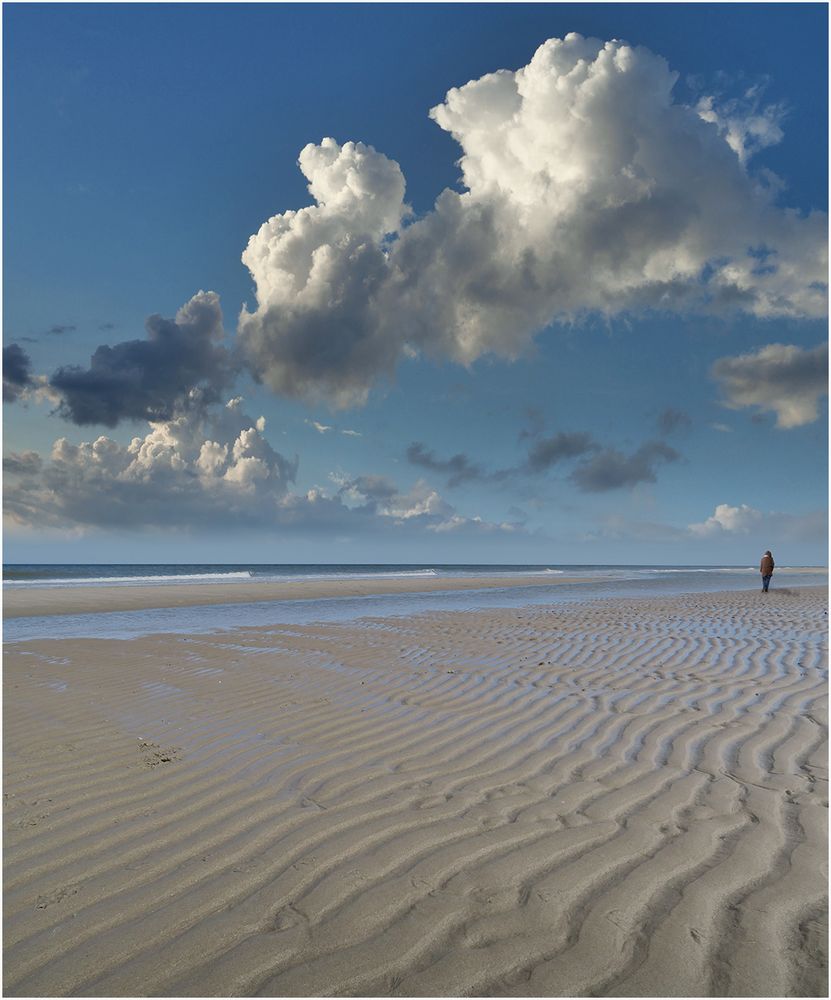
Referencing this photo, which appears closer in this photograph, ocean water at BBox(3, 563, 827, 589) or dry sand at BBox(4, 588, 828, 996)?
dry sand at BBox(4, 588, 828, 996)

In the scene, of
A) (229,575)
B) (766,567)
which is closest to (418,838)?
(766,567)

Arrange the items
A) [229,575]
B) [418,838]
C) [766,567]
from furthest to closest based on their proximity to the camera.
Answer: [229,575]
[766,567]
[418,838]

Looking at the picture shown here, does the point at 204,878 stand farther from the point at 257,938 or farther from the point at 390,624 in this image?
the point at 390,624

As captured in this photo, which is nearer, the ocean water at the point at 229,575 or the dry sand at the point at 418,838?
the dry sand at the point at 418,838

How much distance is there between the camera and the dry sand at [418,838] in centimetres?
300

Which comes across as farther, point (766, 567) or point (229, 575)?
point (229, 575)

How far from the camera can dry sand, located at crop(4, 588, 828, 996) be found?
9.84 ft

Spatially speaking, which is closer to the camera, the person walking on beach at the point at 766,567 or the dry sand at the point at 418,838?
the dry sand at the point at 418,838

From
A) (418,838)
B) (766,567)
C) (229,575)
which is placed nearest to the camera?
(418,838)

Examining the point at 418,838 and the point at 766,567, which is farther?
the point at 766,567

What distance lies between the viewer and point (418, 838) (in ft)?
13.8

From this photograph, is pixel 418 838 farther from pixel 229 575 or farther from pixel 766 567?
pixel 229 575

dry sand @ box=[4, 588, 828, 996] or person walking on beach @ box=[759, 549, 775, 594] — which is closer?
dry sand @ box=[4, 588, 828, 996]

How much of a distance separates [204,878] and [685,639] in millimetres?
12305
